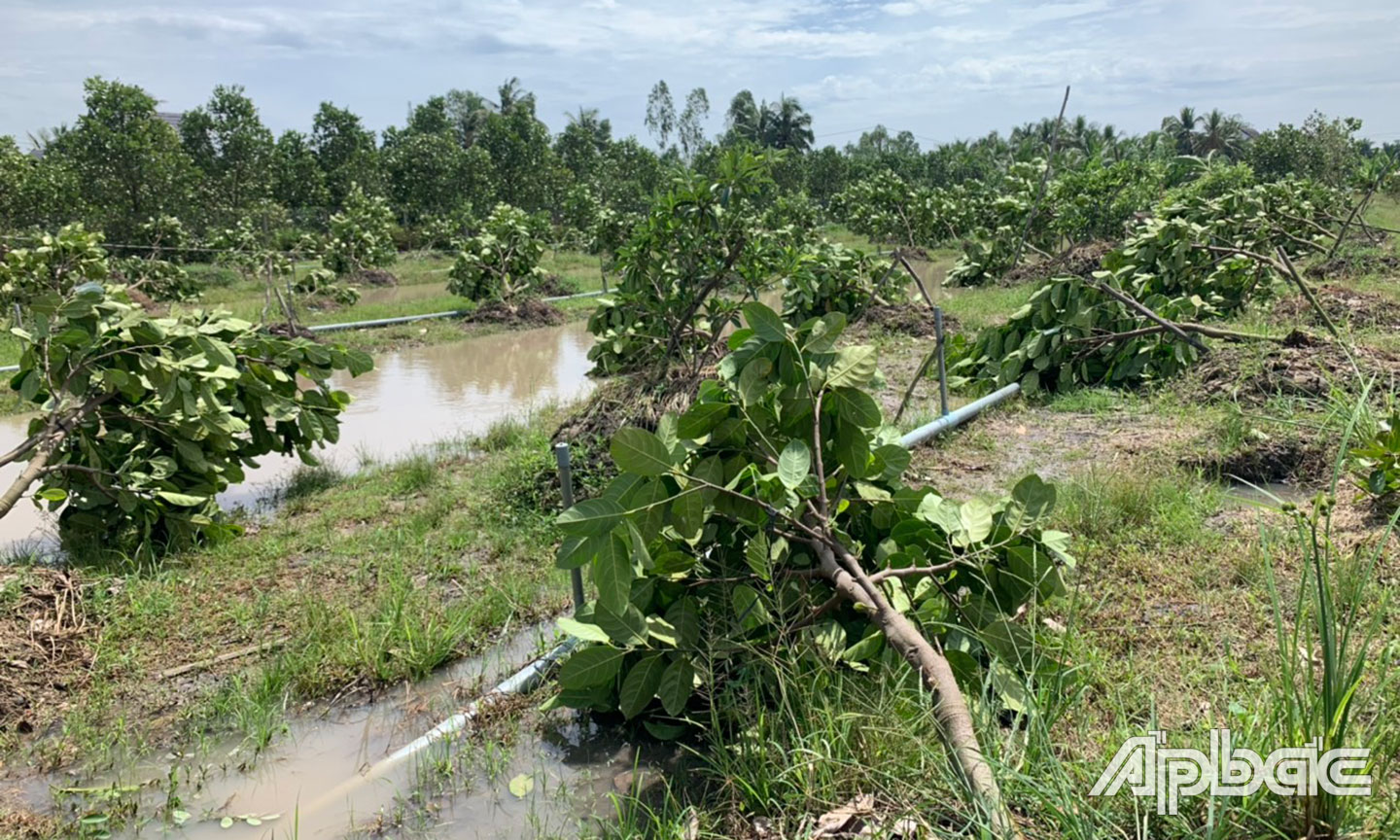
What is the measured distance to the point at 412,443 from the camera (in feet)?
25.1

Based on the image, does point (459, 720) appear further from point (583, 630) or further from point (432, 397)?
point (432, 397)

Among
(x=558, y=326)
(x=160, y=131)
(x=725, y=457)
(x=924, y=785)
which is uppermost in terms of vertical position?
(x=160, y=131)

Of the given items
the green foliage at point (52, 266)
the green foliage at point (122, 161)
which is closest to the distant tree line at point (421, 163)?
the green foliage at point (122, 161)

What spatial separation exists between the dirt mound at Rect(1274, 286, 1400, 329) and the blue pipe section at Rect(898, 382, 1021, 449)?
108 inches

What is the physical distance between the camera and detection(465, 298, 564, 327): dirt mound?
14.9 meters

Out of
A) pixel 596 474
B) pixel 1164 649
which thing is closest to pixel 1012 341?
pixel 596 474

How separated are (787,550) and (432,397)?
306 inches

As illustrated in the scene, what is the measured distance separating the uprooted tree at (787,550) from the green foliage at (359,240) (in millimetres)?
18291

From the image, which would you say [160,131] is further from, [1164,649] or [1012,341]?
[1164,649]

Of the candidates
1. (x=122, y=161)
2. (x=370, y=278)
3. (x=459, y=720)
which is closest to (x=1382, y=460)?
(x=459, y=720)

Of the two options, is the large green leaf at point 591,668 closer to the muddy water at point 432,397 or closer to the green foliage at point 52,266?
the muddy water at point 432,397

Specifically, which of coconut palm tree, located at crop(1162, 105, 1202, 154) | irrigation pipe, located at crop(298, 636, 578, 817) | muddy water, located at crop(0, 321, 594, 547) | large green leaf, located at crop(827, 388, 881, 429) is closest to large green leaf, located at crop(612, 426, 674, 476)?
large green leaf, located at crop(827, 388, 881, 429)

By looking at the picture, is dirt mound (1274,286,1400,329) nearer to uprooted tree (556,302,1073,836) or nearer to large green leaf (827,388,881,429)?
uprooted tree (556,302,1073,836)

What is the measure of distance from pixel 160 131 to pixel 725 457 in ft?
78.2
